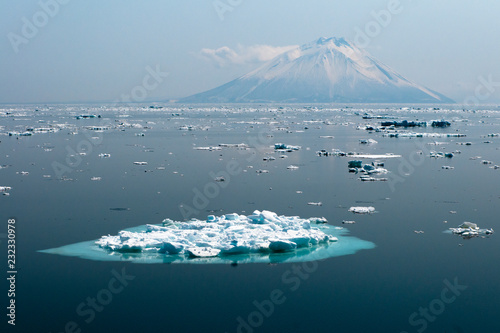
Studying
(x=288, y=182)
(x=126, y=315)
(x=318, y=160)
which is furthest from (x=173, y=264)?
(x=318, y=160)

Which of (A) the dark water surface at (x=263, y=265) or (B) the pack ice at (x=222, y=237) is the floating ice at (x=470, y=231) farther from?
(B) the pack ice at (x=222, y=237)

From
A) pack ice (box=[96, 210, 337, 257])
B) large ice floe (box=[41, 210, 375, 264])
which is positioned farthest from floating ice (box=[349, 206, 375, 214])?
pack ice (box=[96, 210, 337, 257])

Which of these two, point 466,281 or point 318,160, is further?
point 318,160

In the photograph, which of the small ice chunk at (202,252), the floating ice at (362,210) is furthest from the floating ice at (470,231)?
the small ice chunk at (202,252)

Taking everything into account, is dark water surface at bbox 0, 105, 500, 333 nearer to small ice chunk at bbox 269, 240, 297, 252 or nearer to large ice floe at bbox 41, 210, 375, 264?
large ice floe at bbox 41, 210, 375, 264

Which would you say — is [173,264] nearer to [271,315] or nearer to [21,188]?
[271,315]

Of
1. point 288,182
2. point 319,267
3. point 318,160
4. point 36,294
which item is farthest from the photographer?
point 318,160

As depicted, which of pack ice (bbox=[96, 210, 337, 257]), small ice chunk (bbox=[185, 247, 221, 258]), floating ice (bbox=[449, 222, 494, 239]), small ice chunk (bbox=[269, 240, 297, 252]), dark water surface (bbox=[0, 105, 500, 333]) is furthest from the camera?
floating ice (bbox=[449, 222, 494, 239])
